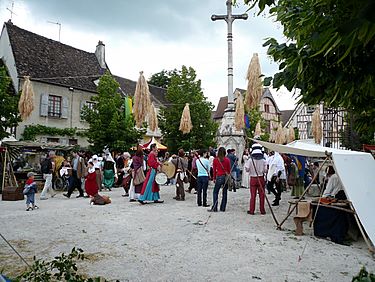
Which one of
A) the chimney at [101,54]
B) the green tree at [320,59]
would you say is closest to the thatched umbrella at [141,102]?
the green tree at [320,59]

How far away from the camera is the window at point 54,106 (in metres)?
24.4

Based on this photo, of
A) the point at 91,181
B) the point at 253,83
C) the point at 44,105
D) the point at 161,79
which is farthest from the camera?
the point at 161,79

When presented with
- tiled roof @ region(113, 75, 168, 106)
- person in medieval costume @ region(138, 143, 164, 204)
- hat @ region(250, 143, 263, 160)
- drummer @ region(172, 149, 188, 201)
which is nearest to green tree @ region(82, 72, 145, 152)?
drummer @ region(172, 149, 188, 201)

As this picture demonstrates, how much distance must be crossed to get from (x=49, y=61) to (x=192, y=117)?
38.7 ft

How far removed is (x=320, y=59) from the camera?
2.84m

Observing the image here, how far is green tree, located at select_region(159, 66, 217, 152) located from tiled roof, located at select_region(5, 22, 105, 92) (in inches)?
256

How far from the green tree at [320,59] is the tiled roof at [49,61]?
2290cm

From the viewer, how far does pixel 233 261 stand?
4996 millimetres

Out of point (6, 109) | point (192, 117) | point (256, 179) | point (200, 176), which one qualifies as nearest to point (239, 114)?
point (200, 176)

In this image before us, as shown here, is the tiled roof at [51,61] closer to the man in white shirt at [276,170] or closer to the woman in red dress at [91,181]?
the woman in red dress at [91,181]

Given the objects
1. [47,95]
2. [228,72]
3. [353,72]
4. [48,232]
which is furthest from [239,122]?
[47,95]

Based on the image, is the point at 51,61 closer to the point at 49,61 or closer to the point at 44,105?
the point at 49,61

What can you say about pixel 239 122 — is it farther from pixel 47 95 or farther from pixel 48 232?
pixel 47 95

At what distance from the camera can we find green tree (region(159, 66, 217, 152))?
27.4m
